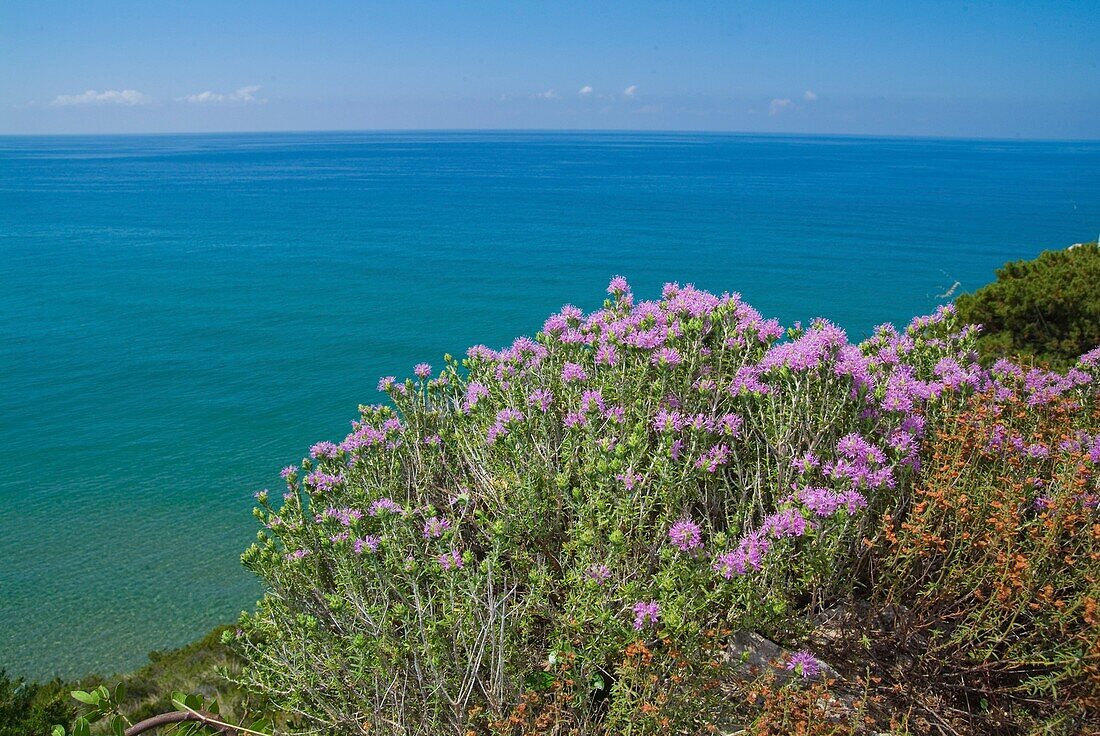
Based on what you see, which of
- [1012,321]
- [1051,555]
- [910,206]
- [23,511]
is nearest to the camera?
[1051,555]

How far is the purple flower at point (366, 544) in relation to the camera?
12.9 ft

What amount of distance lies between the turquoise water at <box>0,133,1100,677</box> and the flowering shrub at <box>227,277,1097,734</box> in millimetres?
10320

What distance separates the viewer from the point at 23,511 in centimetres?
1792

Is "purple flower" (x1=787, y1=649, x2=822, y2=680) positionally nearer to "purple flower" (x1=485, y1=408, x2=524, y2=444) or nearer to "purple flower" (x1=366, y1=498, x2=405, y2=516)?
"purple flower" (x1=485, y1=408, x2=524, y2=444)

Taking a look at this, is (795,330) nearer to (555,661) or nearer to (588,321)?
(588,321)

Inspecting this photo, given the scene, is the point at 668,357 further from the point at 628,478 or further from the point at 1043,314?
the point at 1043,314

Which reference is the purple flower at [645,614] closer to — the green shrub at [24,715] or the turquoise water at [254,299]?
the green shrub at [24,715]

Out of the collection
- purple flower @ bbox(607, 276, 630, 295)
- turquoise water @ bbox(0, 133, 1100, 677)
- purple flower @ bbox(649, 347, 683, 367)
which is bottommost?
turquoise water @ bbox(0, 133, 1100, 677)

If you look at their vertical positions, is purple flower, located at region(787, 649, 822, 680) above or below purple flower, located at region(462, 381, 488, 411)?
below

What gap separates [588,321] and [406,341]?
94.8ft

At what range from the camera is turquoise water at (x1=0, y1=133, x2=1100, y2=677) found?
15289mm

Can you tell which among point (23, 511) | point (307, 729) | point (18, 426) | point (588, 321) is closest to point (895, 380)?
point (588, 321)

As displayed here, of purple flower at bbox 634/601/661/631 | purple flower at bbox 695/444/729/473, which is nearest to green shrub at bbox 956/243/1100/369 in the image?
purple flower at bbox 695/444/729/473

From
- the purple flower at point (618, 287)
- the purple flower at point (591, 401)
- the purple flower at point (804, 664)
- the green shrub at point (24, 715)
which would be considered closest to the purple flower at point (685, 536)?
the purple flower at point (804, 664)
